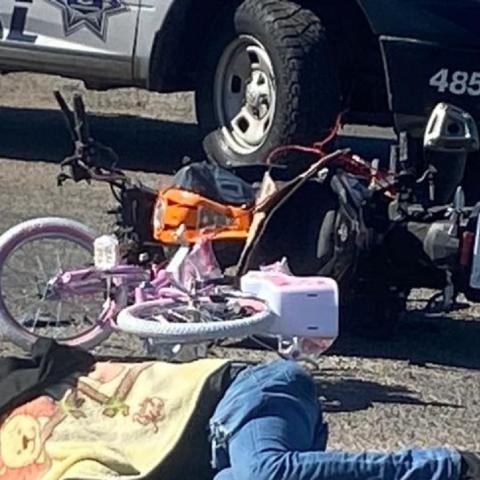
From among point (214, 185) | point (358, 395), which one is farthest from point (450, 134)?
point (358, 395)

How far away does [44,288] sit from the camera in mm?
6180

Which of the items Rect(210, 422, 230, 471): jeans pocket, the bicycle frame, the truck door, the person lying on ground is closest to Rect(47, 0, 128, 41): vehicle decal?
the truck door

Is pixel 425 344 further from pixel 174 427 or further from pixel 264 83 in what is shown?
pixel 174 427

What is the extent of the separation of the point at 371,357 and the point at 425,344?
11.1 inches

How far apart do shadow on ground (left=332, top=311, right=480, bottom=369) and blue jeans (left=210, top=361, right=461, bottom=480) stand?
1985 mm

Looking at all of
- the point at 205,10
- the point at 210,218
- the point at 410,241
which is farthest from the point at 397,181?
the point at 205,10

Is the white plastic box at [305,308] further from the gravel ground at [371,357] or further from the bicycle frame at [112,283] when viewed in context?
the bicycle frame at [112,283]

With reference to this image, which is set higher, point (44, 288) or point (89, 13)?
point (89, 13)

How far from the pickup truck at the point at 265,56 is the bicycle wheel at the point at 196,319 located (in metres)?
2.07

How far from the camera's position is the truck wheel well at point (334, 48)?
8.44m

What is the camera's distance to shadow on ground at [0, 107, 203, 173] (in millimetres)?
10359

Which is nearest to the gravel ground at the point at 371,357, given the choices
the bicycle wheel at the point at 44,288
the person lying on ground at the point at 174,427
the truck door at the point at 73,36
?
the bicycle wheel at the point at 44,288

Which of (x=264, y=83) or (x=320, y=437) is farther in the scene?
(x=264, y=83)

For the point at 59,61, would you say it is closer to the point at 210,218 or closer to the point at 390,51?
the point at 390,51
